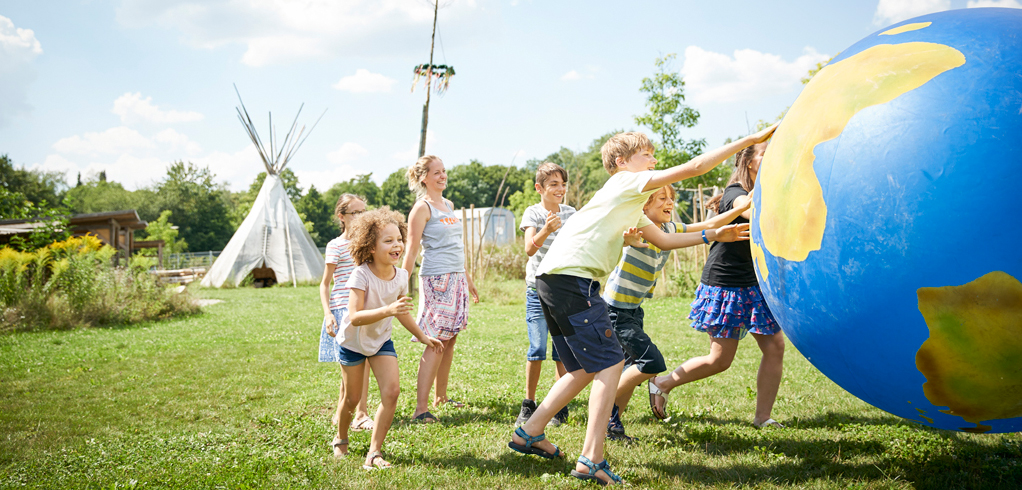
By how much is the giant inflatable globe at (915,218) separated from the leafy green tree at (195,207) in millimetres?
64356

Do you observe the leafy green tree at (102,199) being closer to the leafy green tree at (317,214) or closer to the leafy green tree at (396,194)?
the leafy green tree at (317,214)

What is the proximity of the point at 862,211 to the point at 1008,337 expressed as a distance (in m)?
0.61

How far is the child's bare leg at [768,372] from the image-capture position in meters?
3.92

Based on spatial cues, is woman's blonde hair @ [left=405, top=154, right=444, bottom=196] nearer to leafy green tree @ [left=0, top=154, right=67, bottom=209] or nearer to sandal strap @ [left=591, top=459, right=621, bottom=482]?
sandal strap @ [left=591, top=459, right=621, bottom=482]

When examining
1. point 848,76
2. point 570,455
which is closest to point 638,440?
point 570,455

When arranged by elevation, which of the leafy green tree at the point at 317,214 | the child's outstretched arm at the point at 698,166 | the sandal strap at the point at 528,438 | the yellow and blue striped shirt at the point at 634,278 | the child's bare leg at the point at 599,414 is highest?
the leafy green tree at the point at 317,214

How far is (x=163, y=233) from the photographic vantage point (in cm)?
4238

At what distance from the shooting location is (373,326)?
3.54 m

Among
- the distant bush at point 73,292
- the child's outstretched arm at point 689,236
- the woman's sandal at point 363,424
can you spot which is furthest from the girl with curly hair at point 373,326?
the distant bush at point 73,292

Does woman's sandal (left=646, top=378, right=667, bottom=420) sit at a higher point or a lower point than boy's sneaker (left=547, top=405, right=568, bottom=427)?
higher

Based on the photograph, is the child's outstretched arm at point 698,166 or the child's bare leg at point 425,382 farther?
the child's bare leg at point 425,382

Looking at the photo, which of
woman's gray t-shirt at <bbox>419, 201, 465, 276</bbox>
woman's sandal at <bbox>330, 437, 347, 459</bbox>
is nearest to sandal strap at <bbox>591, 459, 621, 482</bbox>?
woman's sandal at <bbox>330, 437, 347, 459</bbox>

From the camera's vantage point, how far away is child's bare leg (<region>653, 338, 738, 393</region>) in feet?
12.9

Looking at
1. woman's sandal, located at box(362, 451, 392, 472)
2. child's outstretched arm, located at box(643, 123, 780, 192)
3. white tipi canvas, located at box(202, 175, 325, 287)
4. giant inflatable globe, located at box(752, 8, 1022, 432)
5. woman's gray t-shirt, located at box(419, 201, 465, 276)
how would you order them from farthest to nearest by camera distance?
1. white tipi canvas, located at box(202, 175, 325, 287)
2. woman's gray t-shirt, located at box(419, 201, 465, 276)
3. woman's sandal, located at box(362, 451, 392, 472)
4. child's outstretched arm, located at box(643, 123, 780, 192)
5. giant inflatable globe, located at box(752, 8, 1022, 432)
